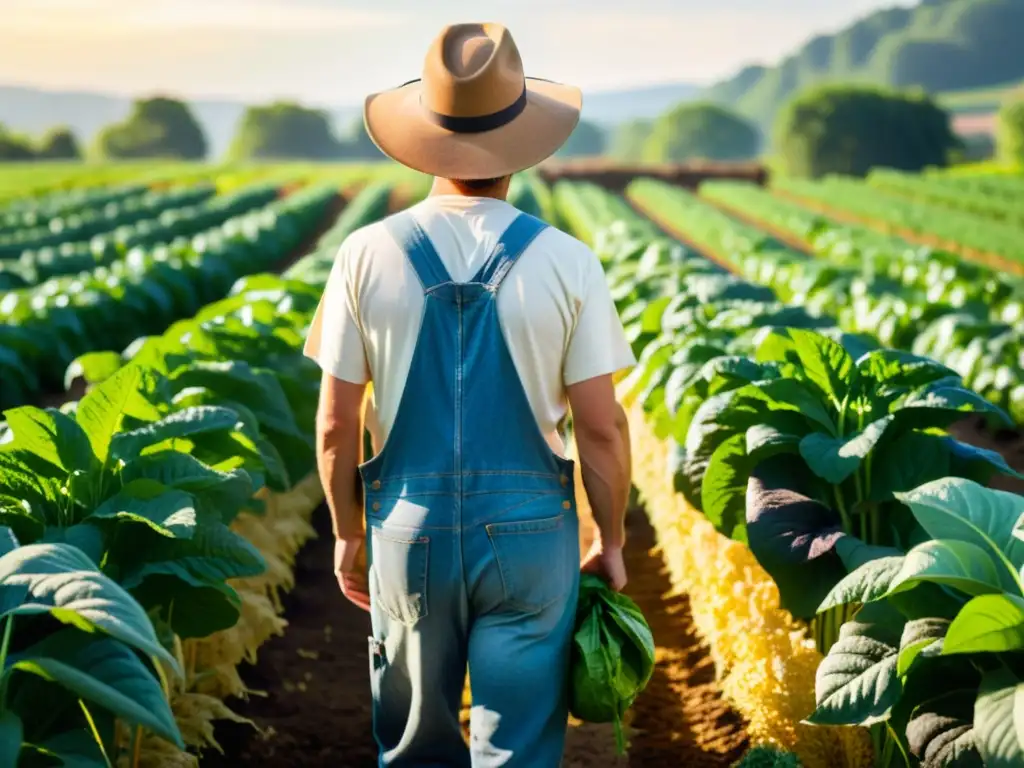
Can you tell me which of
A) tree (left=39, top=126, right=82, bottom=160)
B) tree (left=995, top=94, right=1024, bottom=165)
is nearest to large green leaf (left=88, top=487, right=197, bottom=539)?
tree (left=995, top=94, right=1024, bottom=165)

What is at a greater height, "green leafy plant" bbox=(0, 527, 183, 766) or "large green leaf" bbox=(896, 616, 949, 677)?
"green leafy plant" bbox=(0, 527, 183, 766)

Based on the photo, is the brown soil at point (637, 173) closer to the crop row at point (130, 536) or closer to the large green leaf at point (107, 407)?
the crop row at point (130, 536)

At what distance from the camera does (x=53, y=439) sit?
10.7 ft

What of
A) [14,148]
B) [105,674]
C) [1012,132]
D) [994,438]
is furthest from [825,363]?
[14,148]

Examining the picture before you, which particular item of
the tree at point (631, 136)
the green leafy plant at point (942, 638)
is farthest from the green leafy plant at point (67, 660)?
the tree at point (631, 136)

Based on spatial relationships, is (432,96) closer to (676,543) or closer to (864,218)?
(676,543)

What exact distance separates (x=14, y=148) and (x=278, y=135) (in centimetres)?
3465

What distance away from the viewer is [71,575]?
2189 mm

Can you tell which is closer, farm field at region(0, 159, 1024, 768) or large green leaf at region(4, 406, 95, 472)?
farm field at region(0, 159, 1024, 768)

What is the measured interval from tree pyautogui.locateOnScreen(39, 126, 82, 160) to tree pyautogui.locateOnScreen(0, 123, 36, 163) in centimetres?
184

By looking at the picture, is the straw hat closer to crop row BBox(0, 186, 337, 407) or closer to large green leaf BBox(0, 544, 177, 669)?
large green leaf BBox(0, 544, 177, 669)

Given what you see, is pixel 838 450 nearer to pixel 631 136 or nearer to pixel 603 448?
pixel 603 448

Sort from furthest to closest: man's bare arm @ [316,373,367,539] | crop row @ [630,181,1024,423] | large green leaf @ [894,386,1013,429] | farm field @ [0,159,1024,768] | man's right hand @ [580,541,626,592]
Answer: crop row @ [630,181,1024,423]
large green leaf @ [894,386,1013,429]
man's right hand @ [580,541,626,592]
man's bare arm @ [316,373,367,539]
farm field @ [0,159,1024,768]

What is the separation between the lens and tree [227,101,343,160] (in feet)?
391
